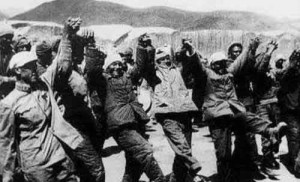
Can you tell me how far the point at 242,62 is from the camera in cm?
698

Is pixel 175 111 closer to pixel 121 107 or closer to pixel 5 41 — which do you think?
pixel 121 107

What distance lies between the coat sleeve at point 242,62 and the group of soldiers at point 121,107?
0.02 meters

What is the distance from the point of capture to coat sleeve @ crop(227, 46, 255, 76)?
22.8 feet

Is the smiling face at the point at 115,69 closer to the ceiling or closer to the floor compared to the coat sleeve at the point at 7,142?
closer to the ceiling

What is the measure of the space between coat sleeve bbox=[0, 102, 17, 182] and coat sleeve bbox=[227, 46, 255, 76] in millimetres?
3835

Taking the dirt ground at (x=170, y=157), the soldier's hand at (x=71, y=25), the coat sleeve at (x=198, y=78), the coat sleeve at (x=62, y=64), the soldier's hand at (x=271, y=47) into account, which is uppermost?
the soldier's hand at (x=71, y=25)

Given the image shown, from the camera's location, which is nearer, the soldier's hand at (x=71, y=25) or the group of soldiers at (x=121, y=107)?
the group of soldiers at (x=121, y=107)

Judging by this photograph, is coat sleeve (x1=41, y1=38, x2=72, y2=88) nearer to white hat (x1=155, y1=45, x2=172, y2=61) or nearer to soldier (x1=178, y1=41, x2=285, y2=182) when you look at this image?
soldier (x1=178, y1=41, x2=285, y2=182)

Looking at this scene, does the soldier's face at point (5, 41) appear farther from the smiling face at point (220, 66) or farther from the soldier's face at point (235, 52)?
the soldier's face at point (235, 52)

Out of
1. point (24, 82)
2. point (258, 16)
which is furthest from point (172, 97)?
point (258, 16)

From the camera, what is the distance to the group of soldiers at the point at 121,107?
4414 millimetres

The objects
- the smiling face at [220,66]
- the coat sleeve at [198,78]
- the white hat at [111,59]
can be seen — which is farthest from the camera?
the smiling face at [220,66]

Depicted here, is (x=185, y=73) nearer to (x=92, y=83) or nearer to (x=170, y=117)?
(x=170, y=117)

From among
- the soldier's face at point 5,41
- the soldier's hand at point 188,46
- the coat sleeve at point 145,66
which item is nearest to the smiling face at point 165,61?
the coat sleeve at point 145,66
